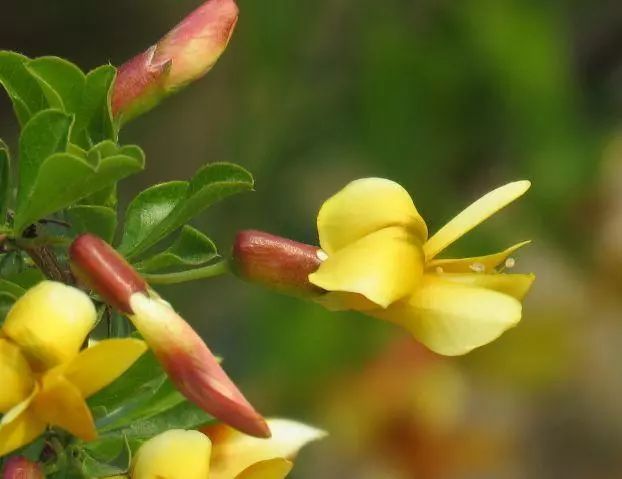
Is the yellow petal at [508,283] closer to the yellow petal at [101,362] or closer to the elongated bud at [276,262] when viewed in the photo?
the elongated bud at [276,262]

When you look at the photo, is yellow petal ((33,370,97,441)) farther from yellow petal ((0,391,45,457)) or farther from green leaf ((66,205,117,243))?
green leaf ((66,205,117,243))

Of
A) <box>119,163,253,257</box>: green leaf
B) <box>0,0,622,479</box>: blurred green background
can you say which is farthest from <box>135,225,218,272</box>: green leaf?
<box>0,0,622,479</box>: blurred green background

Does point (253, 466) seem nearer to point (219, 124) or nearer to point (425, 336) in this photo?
point (425, 336)

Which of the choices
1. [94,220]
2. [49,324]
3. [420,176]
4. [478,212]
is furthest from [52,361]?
[420,176]

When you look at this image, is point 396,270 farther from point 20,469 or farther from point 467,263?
point 20,469

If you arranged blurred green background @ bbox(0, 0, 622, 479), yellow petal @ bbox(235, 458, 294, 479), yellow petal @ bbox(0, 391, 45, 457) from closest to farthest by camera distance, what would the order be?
yellow petal @ bbox(0, 391, 45, 457)
yellow petal @ bbox(235, 458, 294, 479)
blurred green background @ bbox(0, 0, 622, 479)

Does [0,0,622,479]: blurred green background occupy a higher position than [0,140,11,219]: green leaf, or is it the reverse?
[0,140,11,219]: green leaf

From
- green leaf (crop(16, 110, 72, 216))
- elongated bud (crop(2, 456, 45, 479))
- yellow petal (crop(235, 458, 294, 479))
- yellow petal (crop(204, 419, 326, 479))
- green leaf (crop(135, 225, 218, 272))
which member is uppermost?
green leaf (crop(16, 110, 72, 216))
